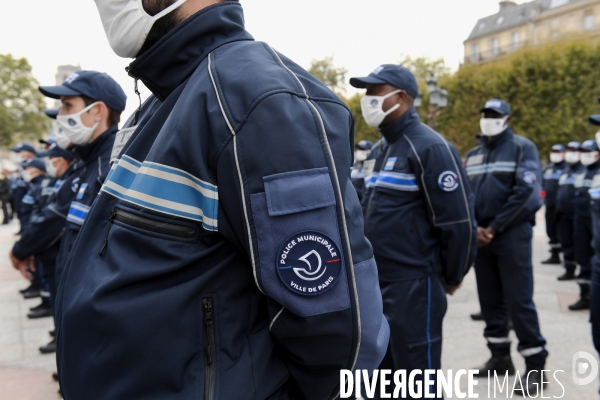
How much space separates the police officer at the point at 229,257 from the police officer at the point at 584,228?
658 cm

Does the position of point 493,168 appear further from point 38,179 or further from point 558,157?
point 38,179

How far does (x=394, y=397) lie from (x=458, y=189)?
1.49 m

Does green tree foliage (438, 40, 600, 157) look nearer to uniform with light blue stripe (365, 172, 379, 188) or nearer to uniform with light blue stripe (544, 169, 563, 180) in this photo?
uniform with light blue stripe (544, 169, 563, 180)

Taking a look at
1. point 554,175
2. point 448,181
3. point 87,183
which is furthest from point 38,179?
point 554,175

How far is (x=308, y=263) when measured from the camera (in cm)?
118

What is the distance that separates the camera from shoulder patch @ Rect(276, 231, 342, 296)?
3.84 feet

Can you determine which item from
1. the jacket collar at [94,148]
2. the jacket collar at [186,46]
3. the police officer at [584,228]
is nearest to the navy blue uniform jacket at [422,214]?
the jacket collar at [94,148]

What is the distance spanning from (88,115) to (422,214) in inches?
94.6

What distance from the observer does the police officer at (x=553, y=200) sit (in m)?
10.2

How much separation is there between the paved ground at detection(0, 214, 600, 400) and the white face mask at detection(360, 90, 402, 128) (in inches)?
96.9

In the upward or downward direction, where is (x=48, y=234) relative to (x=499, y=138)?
downward

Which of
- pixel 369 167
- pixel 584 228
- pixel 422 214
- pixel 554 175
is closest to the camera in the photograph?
pixel 422 214

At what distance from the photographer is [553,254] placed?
33.5 ft

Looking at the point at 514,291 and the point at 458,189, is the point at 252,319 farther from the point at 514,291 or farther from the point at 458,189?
the point at 514,291
